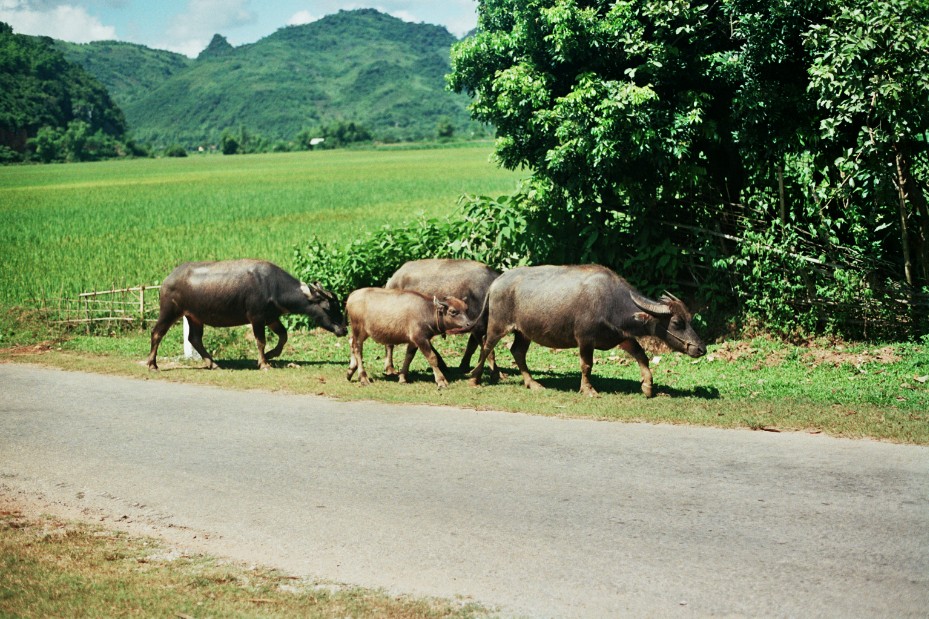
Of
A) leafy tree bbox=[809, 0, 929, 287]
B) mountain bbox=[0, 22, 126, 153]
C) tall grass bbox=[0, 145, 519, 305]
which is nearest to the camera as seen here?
leafy tree bbox=[809, 0, 929, 287]

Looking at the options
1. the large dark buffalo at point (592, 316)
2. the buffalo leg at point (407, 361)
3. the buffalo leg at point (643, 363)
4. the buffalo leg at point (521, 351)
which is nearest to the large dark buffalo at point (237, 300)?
the buffalo leg at point (407, 361)

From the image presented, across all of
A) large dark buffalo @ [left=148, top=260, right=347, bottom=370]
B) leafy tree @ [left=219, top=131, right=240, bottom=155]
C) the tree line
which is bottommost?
large dark buffalo @ [left=148, top=260, right=347, bottom=370]

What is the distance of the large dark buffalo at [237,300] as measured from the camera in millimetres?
13469

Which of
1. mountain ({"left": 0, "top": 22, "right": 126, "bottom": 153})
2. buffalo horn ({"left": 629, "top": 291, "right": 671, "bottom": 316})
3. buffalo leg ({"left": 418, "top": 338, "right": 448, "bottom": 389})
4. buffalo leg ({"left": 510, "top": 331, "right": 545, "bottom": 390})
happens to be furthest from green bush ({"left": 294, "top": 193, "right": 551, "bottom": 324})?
mountain ({"left": 0, "top": 22, "right": 126, "bottom": 153})

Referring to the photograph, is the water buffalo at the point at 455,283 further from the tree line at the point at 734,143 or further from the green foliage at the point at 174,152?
the green foliage at the point at 174,152

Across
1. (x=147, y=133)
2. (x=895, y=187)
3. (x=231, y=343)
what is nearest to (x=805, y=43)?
(x=895, y=187)

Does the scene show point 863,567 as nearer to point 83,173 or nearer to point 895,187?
point 895,187

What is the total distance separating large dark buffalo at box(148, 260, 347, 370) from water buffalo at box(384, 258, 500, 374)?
1.47m

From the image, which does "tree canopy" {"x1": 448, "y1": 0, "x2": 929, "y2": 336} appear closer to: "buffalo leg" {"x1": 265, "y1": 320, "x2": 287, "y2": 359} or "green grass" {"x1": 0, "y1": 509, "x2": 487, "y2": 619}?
"buffalo leg" {"x1": 265, "y1": 320, "x2": 287, "y2": 359}

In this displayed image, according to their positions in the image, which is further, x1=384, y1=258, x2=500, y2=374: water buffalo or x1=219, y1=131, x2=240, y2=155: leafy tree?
x1=219, y1=131, x2=240, y2=155: leafy tree

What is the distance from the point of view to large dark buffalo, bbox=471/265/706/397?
10.9 metres

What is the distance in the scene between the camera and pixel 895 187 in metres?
12.1

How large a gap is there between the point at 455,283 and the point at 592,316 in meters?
2.55

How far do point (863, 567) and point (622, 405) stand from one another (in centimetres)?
444
